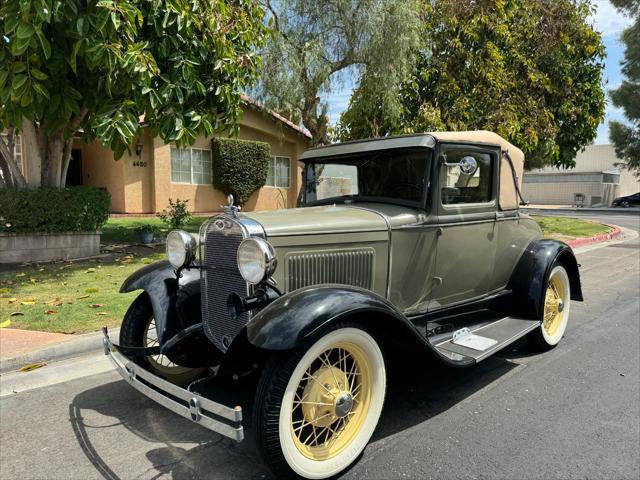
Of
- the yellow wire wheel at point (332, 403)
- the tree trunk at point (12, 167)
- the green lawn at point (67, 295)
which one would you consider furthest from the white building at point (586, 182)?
the yellow wire wheel at point (332, 403)

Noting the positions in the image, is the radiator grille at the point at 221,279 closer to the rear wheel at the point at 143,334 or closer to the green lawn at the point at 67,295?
the rear wheel at the point at 143,334

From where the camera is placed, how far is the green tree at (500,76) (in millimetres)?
11445

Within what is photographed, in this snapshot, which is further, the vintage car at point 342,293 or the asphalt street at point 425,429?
the asphalt street at point 425,429

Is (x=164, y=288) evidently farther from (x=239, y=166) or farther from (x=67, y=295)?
(x=239, y=166)

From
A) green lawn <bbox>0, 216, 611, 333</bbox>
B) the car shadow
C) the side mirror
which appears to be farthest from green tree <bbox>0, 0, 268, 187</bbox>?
the side mirror

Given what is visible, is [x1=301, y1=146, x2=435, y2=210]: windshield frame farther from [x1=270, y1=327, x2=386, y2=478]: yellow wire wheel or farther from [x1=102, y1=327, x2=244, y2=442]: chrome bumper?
[x1=102, y1=327, x2=244, y2=442]: chrome bumper

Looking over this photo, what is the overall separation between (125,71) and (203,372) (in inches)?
157

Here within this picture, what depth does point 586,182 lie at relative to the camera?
37625mm

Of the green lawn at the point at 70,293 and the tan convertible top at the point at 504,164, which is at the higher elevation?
the tan convertible top at the point at 504,164

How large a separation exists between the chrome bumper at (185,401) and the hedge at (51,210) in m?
5.62

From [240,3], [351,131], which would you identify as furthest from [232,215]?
[351,131]

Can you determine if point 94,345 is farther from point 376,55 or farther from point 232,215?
point 376,55

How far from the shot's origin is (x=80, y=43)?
509cm

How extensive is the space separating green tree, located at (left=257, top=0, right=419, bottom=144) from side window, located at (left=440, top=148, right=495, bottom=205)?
7.93 m
